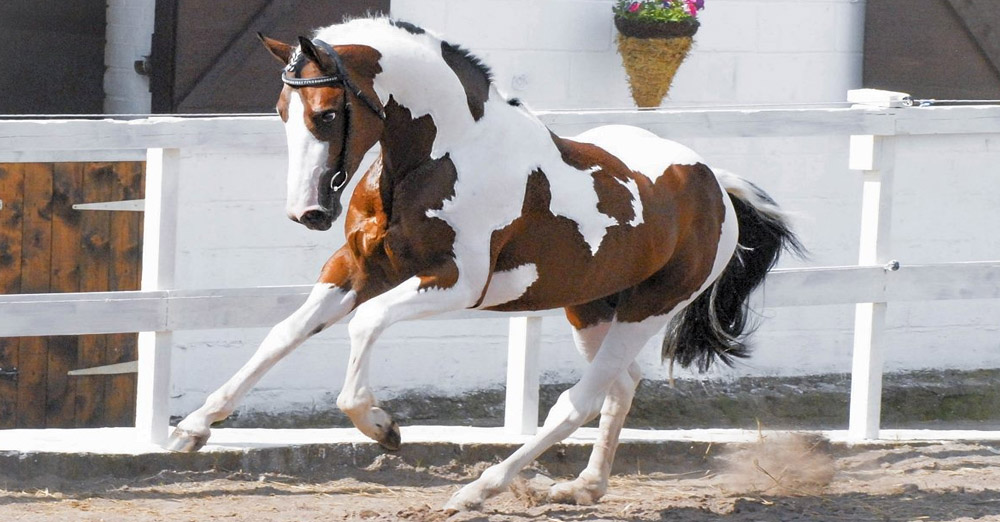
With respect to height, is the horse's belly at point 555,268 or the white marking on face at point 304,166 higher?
the white marking on face at point 304,166

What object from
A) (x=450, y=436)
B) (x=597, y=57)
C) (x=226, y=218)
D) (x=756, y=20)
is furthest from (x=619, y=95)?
(x=450, y=436)

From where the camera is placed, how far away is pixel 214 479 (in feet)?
14.6

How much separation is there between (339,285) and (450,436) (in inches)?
54.3

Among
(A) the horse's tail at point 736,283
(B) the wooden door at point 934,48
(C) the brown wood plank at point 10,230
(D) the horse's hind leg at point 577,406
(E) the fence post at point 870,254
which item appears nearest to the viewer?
(D) the horse's hind leg at point 577,406

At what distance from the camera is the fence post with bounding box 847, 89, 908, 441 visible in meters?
5.22

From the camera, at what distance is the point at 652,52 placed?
6.46 metres

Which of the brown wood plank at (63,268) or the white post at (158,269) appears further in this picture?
the brown wood plank at (63,268)

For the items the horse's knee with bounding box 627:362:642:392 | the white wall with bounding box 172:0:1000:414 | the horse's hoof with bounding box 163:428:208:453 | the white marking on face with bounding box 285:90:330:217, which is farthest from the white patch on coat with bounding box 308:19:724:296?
the white wall with bounding box 172:0:1000:414

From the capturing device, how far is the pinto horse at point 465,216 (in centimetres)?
334

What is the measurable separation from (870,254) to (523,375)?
1473 millimetres

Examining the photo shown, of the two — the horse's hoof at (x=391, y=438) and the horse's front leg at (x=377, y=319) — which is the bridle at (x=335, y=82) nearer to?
the horse's front leg at (x=377, y=319)

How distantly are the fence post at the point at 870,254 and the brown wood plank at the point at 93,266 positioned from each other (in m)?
3.21

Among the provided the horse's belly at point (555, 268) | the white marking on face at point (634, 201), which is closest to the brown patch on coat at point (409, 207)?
the horse's belly at point (555, 268)

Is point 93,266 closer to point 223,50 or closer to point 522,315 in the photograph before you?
point 223,50
